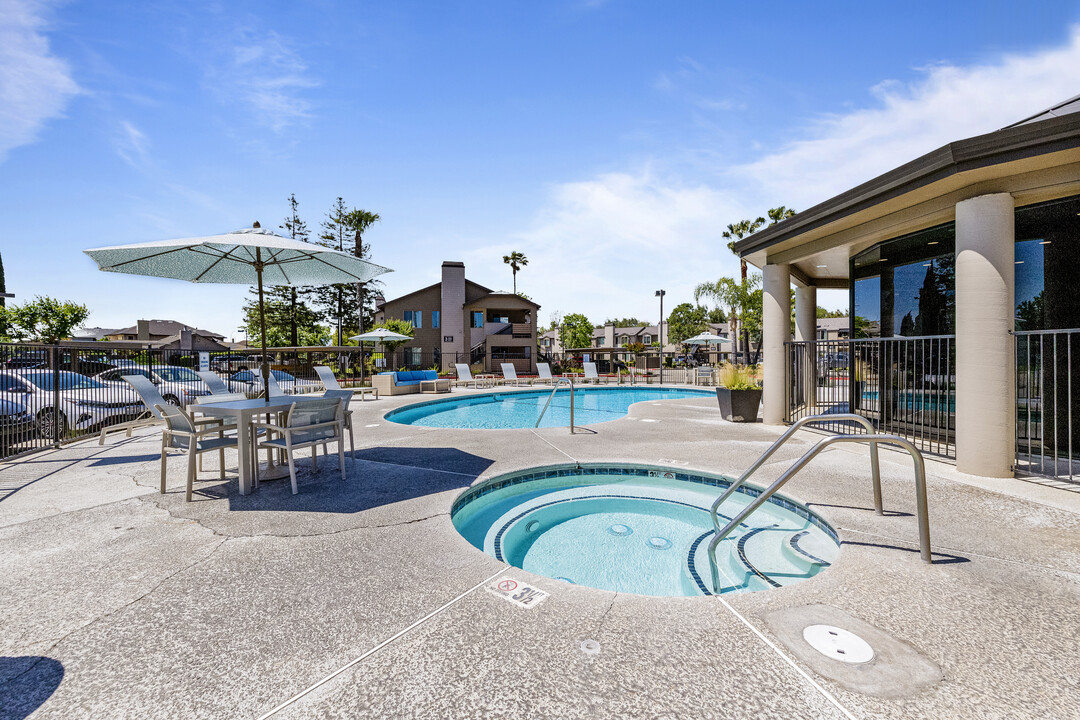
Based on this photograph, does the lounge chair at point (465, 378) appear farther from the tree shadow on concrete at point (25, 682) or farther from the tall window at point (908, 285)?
the tree shadow on concrete at point (25, 682)

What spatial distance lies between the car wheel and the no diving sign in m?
8.60

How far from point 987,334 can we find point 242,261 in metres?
8.94

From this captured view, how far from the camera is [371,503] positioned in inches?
161

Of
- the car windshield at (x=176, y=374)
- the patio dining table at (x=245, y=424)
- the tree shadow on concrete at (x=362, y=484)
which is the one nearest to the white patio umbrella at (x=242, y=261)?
the patio dining table at (x=245, y=424)

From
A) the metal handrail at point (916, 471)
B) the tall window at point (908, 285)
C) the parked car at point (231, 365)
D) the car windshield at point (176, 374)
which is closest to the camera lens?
the metal handrail at point (916, 471)

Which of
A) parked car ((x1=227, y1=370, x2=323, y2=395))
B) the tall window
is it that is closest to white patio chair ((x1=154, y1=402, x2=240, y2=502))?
the tall window

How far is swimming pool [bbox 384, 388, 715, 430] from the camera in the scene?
38.0 ft

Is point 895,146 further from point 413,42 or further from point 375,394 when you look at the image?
point 375,394

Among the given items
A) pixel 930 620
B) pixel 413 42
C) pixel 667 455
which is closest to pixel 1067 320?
pixel 667 455

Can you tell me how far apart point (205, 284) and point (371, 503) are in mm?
5099

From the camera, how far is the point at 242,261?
5.74 meters

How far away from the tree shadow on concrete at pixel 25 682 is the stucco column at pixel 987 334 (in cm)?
759

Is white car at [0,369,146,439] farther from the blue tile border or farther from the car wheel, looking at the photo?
the blue tile border

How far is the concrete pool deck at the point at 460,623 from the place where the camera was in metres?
1.72
